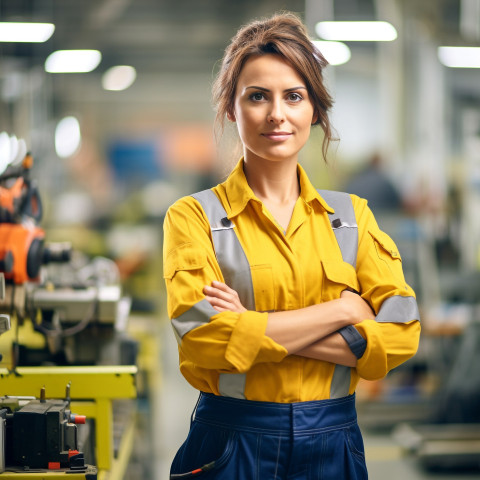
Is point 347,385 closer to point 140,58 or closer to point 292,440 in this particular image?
point 292,440

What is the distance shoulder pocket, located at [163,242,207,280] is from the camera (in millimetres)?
1558

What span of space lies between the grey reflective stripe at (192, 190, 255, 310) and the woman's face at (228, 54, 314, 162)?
19 centimetres

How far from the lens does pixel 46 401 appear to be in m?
1.93

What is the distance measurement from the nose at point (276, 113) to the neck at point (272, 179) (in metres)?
0.13

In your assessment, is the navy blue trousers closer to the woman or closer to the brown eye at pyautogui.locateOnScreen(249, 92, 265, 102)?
the woman

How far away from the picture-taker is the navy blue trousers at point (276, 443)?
155 centimetres

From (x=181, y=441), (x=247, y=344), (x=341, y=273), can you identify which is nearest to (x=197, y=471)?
(x=247, y=344)

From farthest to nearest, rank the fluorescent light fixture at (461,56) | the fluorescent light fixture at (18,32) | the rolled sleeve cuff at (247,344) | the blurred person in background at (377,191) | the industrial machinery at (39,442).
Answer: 1. the blurred person in background at (377,191)
2. the fluorescent light fixture at (461,56)
3. the fluorescent light fixture at (18,32)
4. the industrial machinery at (39,442)
5. the rolled sleeve cuff at (247,344)

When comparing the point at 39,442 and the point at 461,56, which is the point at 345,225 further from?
the point at 461,56

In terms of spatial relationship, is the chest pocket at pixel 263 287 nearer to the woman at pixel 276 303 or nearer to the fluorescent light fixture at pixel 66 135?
the woman at pixel 276 303

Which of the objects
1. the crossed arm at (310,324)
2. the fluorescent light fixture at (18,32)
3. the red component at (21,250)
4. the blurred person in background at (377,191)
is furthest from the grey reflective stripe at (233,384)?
the blurred person in background at (377,191)

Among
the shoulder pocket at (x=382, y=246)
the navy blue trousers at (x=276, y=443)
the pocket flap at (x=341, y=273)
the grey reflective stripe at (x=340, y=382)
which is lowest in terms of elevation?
the navy blue trousers at (x=276, y=443)

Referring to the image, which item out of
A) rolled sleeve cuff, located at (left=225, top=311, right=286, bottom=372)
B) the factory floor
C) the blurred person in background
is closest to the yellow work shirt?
rolled sleeve cuff, located at (left=225, top=311, right=286, bottom=372)

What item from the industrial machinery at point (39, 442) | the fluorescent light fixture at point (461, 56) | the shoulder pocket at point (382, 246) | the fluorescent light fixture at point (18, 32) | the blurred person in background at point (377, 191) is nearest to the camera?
the shoulder pocket at point (382, 246)
